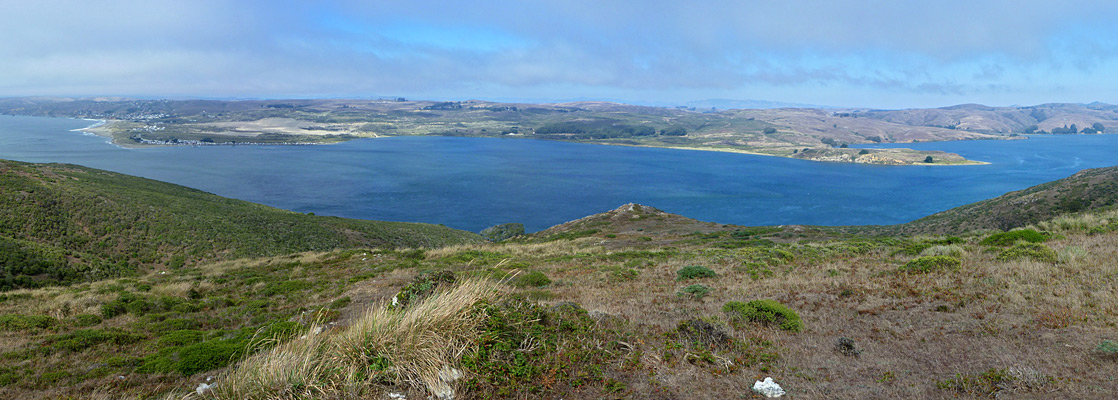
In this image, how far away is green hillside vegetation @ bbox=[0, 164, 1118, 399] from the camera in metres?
5.24

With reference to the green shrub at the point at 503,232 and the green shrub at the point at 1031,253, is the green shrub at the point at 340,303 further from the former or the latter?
the green shrub at the point at 503,232

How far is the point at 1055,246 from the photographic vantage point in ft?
40.7

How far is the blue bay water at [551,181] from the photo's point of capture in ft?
329

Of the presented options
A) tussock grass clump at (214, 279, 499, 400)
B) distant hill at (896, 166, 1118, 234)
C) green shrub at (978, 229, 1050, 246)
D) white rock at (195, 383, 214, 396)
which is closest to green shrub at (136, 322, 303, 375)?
white rock at (195, 383, 214, 396)

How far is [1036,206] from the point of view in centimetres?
3073

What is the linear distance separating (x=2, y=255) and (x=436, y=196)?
91.3 metres

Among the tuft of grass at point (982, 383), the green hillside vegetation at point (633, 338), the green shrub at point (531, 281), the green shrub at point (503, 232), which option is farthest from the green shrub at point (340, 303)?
the green shrub at point (503, 232)

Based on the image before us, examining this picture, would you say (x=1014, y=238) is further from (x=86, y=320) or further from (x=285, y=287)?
(x=86, y=320)

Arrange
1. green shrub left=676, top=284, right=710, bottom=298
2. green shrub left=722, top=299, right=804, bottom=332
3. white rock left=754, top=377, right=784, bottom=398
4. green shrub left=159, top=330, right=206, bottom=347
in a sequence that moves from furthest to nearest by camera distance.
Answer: green shrub left=676, top=284, right=710, bottom=298, green shrub left=159, top=330, right=206, bottom=347, green shrub left=722, top=299, right=804, bottom=332, white rock left=754, top=377, right=784, bottom=398

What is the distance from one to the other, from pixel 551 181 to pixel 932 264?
4889 inches

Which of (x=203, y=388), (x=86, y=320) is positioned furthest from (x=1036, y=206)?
(x=86, y=320)

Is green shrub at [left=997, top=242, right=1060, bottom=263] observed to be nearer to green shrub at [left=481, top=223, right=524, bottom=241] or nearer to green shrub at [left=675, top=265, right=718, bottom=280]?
green shrub at [left=675, top=265, right=718, bottom=280]

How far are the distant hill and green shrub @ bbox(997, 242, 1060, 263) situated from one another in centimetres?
2120

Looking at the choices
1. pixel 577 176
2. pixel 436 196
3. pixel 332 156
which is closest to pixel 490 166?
pixel 577 176
